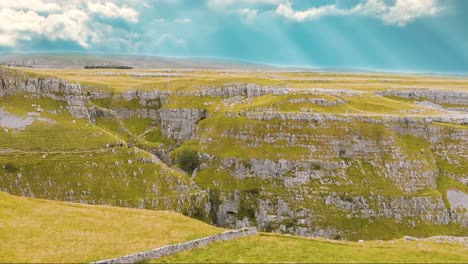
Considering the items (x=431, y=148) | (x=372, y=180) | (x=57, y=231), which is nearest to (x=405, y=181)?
(x=372, y=180)

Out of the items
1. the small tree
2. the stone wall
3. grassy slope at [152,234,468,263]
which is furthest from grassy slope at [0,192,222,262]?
the small tree

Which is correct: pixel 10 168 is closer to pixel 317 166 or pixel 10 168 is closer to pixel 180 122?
pixel 180 122

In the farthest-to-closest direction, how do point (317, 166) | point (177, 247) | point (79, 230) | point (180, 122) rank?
point (180, 122) → point (317, 166) → point (79, 230) → point (177, 247)

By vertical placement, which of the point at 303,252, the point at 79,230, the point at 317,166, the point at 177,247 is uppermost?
the point at 303,252

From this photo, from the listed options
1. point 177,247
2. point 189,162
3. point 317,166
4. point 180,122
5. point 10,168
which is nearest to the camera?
point 177,247

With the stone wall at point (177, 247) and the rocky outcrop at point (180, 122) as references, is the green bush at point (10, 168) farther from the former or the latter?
the stone wall at point (177, 247)

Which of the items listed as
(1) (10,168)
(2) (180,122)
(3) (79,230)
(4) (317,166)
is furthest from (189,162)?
(3) (79,230)

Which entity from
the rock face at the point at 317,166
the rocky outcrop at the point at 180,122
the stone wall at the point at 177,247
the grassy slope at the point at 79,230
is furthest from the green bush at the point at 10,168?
the stone wall at the point at 177,247

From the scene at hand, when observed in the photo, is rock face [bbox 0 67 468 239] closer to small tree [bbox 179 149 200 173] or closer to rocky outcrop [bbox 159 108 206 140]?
small tree [bbox 179 149 200 173]

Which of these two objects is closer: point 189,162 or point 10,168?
point 10,168
